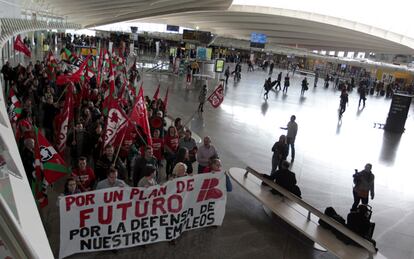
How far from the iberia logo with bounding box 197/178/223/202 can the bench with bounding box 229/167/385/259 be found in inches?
43.2

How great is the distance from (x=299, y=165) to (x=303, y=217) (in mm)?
5171

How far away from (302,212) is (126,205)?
11.6 ft

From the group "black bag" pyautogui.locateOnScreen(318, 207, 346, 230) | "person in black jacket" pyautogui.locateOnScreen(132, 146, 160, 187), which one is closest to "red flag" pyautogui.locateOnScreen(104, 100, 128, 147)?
"person in black jacket" pyautogui.locateOnScreen(132, 146, 160, 187)

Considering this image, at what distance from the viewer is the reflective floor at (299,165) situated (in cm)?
725

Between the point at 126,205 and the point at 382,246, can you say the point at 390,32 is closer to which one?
the point at 382,246

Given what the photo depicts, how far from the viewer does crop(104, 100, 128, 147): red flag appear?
851 cm

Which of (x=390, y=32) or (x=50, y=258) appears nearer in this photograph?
(x=50, y=258)

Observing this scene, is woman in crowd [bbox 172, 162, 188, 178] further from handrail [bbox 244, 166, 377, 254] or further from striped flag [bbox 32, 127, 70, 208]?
handrail [bbox 244, 166, 377, 254]

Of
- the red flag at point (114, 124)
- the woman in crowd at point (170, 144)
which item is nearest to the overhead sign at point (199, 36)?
the woman in crowd at point (170, 144)

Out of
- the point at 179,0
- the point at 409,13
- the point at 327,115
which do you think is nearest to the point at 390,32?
the point at 409,13

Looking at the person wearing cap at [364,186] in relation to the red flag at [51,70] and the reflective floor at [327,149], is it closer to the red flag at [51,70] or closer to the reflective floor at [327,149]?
the reflective floor at [327,149]

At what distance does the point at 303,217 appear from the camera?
302 inches

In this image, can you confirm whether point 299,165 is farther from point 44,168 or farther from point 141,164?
point 44,168

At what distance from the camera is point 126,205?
6.44 metres
